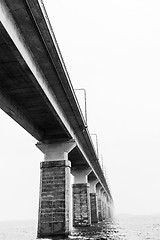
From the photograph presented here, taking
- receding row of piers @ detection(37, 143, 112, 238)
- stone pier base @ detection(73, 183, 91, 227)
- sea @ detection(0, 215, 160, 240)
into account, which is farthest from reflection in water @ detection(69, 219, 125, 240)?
stone pier base @ detection(73, 183, 91, 227)

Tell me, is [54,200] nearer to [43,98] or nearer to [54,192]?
[54,192]

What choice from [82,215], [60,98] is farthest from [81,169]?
[60,98]

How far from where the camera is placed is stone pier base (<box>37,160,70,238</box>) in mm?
16750

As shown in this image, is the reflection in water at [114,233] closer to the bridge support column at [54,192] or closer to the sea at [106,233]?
the sea at [106,233]

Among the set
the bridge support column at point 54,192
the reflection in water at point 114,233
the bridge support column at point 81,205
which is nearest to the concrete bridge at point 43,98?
the bridge support column at point 54,192

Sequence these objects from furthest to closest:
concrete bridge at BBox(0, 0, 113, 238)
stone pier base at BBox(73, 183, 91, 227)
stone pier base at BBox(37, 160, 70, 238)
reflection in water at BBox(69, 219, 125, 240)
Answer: stone pier base at BBox(73, 183, 91, 227) → stone pier base at BBox(37, 160, 70, 238) → reflection in water at BBox(69, 219, 125, 240) → concrete bridge at BBox(0, 0, 113, 238)

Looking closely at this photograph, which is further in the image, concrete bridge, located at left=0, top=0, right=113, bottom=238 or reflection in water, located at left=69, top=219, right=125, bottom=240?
reflection in water, located at left=69, top=219, right=125, bottom=240

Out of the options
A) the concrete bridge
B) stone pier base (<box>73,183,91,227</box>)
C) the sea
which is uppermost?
the concrete bridge

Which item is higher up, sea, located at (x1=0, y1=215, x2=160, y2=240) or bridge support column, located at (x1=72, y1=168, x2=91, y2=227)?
bridge support column, located at (x1=72, y1=168, x2=91, y2=227)

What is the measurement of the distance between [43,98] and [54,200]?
7604 mm

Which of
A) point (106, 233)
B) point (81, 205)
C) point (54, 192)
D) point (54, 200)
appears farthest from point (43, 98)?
point (81, 205)

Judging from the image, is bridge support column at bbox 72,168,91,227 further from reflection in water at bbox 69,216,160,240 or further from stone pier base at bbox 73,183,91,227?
reflection in water at bbox 69,216,160,240

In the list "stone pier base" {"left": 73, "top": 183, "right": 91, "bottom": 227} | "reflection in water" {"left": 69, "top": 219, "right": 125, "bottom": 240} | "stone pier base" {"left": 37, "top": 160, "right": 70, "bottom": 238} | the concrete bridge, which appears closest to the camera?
the concrete bridge

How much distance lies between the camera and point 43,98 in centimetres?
1330
